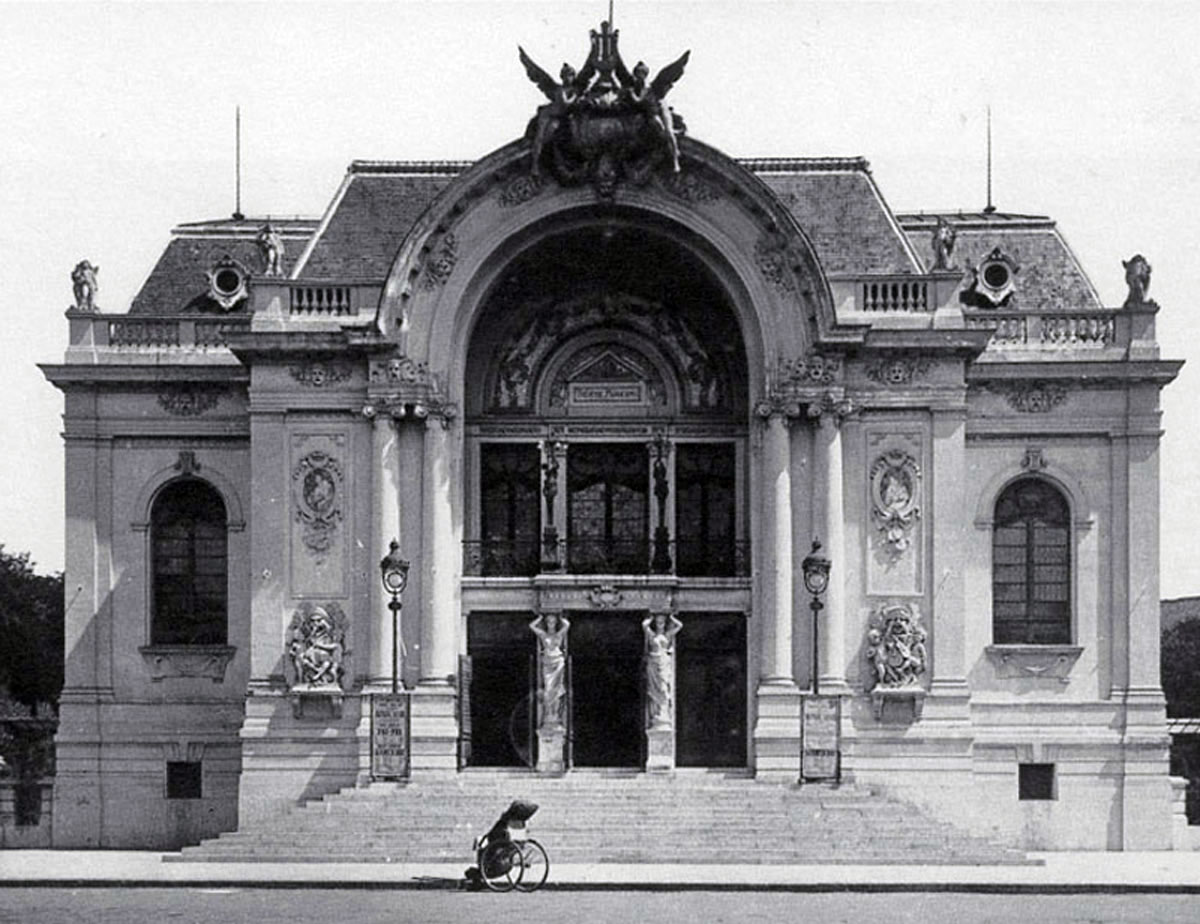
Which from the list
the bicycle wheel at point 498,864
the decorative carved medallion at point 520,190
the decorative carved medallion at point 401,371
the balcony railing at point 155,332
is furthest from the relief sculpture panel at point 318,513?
the bicycle wheel at point 498,864

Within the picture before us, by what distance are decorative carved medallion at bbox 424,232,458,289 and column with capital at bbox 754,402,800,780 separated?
623 centimetres

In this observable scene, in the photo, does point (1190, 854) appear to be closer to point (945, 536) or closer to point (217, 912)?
point (945, 536)

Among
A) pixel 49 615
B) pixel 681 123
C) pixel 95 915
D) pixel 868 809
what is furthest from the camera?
pixel 49 615

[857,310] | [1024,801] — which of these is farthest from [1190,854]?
[857,310]

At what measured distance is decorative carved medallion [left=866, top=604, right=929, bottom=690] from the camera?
3938 centimetres

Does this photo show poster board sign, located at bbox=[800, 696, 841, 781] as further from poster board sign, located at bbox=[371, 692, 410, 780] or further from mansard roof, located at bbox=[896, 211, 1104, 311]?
mansard roof, located at bbox=[896, 211, 1104, 311]

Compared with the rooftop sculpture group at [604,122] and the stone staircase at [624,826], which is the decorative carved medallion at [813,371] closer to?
the rooftop sculpture group at [604,122]

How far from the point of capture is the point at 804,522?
39.6 meters

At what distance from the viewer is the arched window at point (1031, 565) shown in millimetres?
42062

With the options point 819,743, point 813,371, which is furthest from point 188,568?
point 819,743

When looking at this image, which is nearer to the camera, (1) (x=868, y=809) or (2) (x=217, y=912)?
(2) (x=217, y=912)

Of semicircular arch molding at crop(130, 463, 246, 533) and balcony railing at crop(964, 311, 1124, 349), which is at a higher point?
balcony railing at crop(964, 311, 1124, 349)

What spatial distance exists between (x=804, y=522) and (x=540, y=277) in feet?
23.4

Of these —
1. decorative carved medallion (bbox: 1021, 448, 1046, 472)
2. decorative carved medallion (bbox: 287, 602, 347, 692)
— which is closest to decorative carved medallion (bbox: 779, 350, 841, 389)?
decorative carved medallion (bbox: 1021, 448, 1046, 472)
